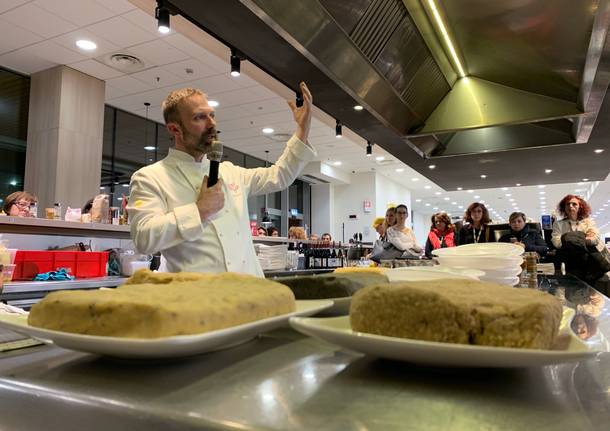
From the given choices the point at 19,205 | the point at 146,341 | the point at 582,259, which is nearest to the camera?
the point at 146,341

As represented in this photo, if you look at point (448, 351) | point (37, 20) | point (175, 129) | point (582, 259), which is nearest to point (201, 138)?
point (175, 129)

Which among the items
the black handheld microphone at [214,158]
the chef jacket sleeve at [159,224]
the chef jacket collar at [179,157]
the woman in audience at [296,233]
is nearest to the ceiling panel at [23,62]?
the woman in audience at [296,233]

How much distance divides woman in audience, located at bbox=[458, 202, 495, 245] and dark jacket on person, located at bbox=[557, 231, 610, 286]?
5.65 feet

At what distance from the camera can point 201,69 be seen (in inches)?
235

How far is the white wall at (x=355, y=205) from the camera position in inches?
542

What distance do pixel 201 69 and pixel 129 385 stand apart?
604 centimetres

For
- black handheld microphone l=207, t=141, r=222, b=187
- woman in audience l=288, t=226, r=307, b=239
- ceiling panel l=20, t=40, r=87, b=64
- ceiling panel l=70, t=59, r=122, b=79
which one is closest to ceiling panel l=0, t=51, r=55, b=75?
ceiling panel l=20, t=40, r=87, b=64

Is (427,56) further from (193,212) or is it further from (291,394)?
(291,394)

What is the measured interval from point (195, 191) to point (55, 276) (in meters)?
2.23

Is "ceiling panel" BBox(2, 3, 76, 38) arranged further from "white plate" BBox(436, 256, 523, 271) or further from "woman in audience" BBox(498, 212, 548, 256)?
"woman in audience" BBox(498, 212, 548, 256)

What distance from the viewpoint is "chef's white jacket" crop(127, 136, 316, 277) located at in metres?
1.45

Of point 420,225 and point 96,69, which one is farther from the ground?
point 96,69

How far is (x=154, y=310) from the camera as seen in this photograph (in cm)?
46

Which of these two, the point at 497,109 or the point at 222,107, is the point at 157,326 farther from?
the point at 222,107
